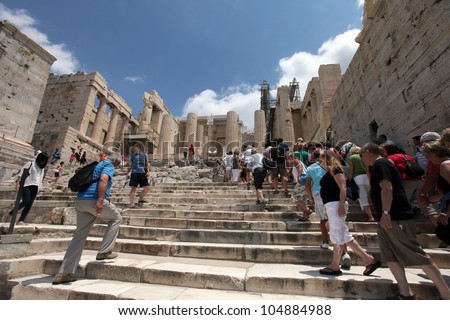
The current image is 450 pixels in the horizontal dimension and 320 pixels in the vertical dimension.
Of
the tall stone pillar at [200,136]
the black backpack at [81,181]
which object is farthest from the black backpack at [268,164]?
the tall stone pillar at [200,136]

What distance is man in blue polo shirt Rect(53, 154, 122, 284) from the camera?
9.14 ft

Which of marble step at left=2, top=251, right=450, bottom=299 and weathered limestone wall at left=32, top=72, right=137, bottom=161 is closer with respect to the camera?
marble step at left=2, top=251, right=450, bottom=299

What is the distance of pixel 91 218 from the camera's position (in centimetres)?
303

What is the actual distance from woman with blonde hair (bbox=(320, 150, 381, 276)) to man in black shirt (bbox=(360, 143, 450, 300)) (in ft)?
1.30

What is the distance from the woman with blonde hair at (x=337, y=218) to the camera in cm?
275

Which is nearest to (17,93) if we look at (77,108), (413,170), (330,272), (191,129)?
(77,108)

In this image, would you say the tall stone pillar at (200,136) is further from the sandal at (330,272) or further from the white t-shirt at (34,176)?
the sandal at (330,272)

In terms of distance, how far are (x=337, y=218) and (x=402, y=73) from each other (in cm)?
527

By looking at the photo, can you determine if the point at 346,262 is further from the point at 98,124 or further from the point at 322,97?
the point at 98,124

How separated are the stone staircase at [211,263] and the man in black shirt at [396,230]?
261 millimetres

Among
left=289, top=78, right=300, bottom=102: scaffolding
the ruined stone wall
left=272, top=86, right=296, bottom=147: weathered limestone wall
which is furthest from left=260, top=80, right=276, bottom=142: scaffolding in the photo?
the ruined stone wall

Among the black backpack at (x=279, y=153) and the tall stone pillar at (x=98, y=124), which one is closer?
the black backpack at (x=279, y=153)

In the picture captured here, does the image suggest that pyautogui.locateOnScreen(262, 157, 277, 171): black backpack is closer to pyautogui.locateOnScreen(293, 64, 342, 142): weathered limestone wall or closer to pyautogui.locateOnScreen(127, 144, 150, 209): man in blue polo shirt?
pyautogui.locateOnScreen(127, 144, 150, 209): man in blue polo shirt

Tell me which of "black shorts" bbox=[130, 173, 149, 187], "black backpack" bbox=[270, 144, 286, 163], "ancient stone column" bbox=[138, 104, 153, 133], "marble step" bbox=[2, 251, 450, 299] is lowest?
"marble step" bbox=[2, 251, 450, 299]
